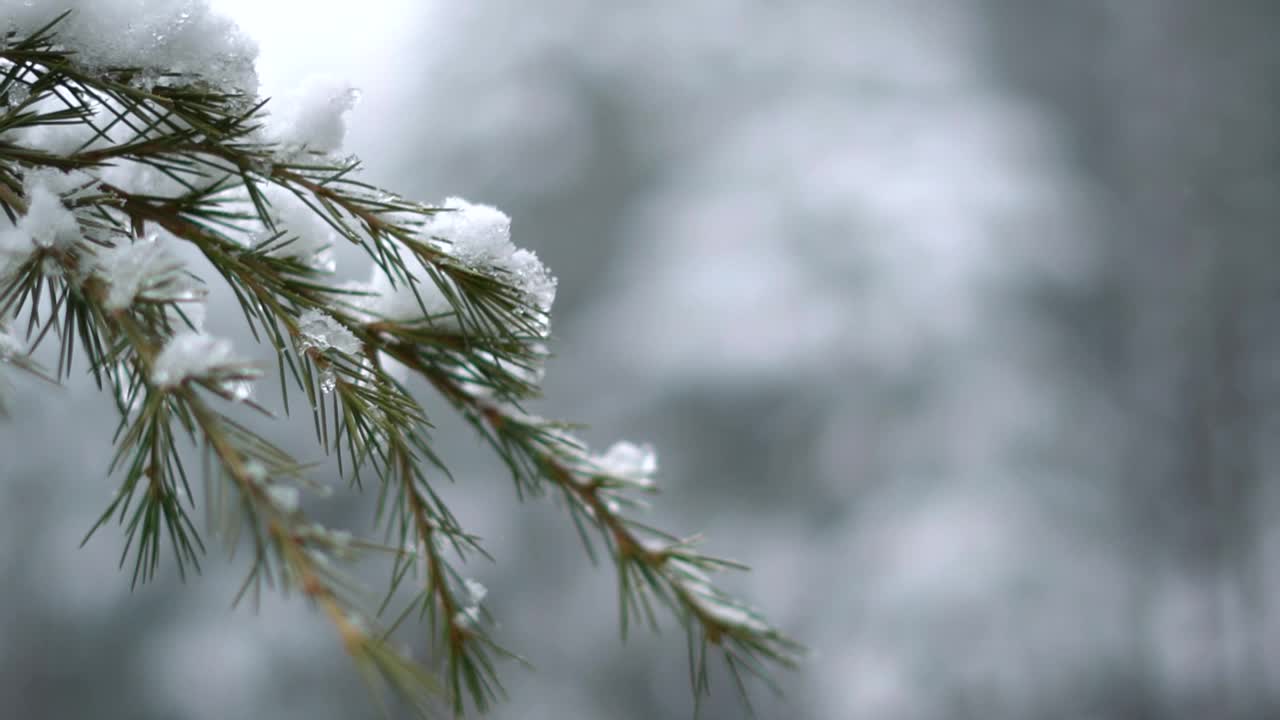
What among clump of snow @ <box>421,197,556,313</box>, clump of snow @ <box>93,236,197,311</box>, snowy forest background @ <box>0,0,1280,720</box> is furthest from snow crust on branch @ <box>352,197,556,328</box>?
snowy forest background @ <box>0,0,1280,720</box>

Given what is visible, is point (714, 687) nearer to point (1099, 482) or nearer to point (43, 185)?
point (1099, 482)

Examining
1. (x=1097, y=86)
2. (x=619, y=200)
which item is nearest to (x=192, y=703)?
(x=619, y=200)

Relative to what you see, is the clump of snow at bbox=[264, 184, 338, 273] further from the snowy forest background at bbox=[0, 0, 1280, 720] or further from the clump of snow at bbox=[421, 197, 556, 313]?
the snowy forest background at bbox=[0, 0, 1280, 720]

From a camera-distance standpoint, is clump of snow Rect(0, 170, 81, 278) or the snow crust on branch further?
the snow crust on branch

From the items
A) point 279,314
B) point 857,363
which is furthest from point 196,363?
point 857,363

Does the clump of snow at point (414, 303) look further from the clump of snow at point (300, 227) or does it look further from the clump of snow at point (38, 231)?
the clump of snow at point (38, 231)

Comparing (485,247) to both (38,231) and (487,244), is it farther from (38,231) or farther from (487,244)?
(38,231)
